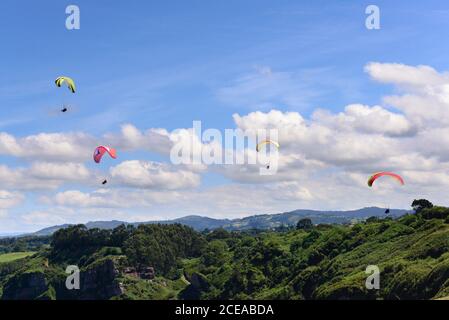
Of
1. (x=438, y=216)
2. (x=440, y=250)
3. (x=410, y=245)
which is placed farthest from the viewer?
(x=438, y=216)

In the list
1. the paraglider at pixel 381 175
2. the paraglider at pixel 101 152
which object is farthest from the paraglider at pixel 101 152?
the paraglider at pixel 381 175

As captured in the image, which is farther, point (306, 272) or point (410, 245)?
point (306, 272)

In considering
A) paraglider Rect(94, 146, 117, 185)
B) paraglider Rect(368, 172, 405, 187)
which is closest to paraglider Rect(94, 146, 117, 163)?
paraglider Rect(94, 146, 117, 185)

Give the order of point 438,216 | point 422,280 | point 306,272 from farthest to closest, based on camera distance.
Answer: point 306,272
point 438,216
point 422,280

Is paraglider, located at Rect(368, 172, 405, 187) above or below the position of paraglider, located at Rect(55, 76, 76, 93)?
below

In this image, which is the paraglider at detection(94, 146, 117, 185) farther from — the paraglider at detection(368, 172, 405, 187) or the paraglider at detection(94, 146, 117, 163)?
the paraglider at detection(368, 172, 405, 187)

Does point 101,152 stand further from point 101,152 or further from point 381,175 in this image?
point 381,175

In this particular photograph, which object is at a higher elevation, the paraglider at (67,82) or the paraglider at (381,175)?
the paraglider at (67,82)

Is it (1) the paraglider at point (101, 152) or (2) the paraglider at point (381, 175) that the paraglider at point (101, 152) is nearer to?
(1) the paraglider at point (101, 152)

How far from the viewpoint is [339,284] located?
477ft

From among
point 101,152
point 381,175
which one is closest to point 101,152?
point 101,152
